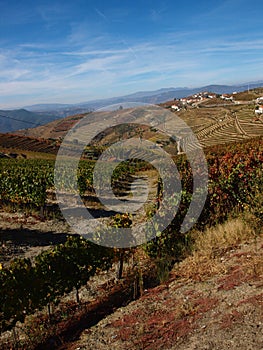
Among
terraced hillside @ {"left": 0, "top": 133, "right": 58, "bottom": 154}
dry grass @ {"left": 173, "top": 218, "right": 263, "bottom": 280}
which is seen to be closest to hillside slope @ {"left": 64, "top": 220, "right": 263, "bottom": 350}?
dry grass @ {"left": 173, "top": 218, "right": 263, "bottom": 280}

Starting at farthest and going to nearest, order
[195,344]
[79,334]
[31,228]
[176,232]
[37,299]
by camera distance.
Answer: [31,228] → [176,232] → [37,299] → [79,334] → [195,344]

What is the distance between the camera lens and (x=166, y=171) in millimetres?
11570

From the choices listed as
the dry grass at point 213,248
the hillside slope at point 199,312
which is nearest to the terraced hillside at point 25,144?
the dry grass at point 213,248

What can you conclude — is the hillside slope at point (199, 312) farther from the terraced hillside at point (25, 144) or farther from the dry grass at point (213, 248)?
the terraced hillside at point (25, 144)

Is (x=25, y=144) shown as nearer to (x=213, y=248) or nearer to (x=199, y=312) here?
(x=213, y=248)

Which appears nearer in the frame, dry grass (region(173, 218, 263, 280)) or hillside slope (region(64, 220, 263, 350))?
hillside slope (region(64, 220, 263, 350))

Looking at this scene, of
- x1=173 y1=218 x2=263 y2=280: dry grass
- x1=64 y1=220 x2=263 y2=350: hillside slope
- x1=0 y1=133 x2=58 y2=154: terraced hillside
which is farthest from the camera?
x1=0 y1=133 x2=58 y2=154: terraced hillside

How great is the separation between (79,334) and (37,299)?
1038 mm

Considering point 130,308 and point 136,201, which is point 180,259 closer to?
point 130,308

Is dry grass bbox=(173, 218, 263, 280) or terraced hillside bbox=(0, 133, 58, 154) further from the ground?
terraced hillside bbox=(0, 133, 58, 154)

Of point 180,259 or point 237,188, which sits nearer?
point 180,259

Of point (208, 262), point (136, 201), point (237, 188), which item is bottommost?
point (136, 201)

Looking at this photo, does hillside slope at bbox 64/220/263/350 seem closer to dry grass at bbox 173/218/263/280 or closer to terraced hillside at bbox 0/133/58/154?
dry grass at bbox 173/218/263/280

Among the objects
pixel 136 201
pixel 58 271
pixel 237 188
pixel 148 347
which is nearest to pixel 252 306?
pixel 148 347
